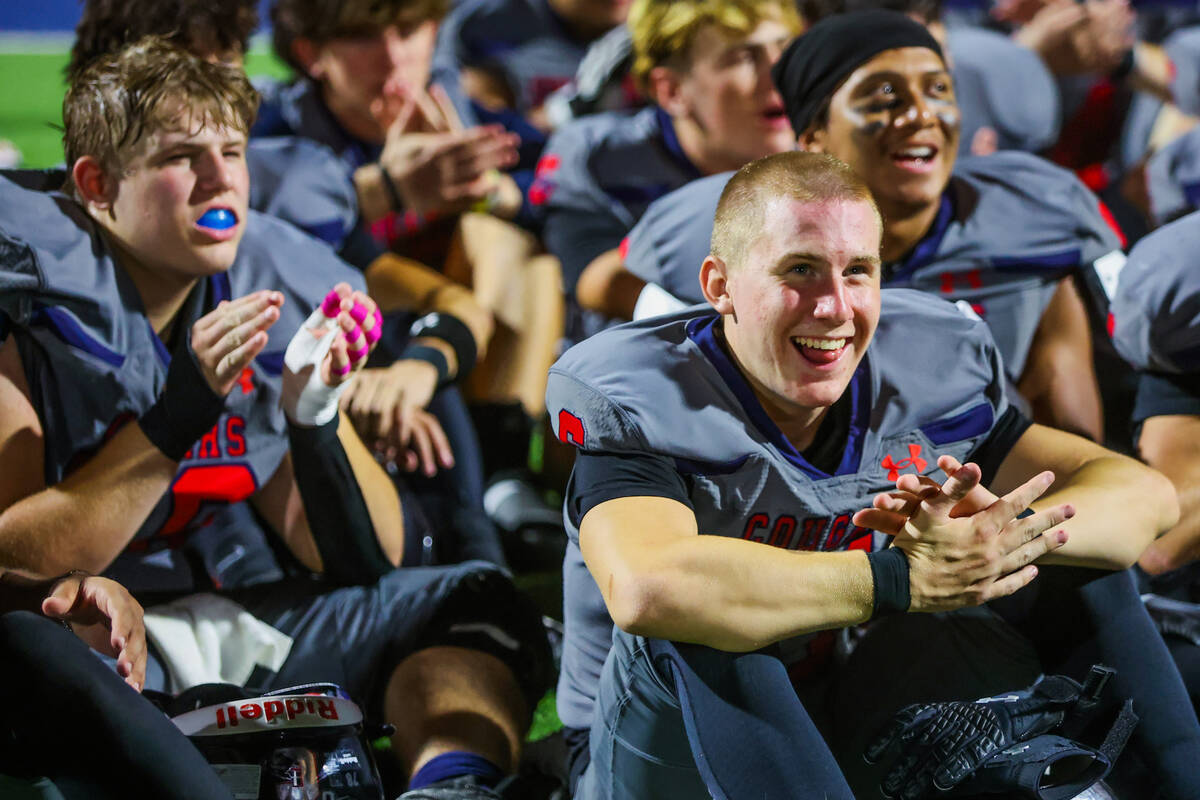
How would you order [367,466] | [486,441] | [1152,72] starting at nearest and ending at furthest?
[367,466], [486,441], [1152,72]

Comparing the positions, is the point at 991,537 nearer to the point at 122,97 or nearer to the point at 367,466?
the point at 367,466

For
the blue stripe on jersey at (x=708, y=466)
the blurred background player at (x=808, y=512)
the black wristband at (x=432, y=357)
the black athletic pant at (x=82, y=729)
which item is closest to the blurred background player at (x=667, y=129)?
the black wristband at (x=432, y=357)

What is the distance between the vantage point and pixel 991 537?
1.46 meters

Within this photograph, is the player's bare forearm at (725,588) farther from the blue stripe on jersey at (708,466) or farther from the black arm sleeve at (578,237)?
the black arm sleeve at (578,237)

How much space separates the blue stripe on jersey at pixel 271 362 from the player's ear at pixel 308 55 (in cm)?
117

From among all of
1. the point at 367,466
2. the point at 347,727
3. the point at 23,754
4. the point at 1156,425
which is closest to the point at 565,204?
the point at 367,466

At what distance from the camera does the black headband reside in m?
2.18

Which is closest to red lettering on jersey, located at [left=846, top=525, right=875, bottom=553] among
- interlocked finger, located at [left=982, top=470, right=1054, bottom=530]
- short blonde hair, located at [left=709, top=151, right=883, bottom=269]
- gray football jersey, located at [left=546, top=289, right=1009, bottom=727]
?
gray football jersey, located at [left=546, top=289, right=1009, bottom=727]

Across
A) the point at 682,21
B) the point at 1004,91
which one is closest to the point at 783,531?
the point at 682,21

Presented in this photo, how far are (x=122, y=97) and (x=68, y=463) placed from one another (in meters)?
0.50

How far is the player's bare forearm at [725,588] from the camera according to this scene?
141 cm

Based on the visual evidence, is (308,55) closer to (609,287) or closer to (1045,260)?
(609,287)

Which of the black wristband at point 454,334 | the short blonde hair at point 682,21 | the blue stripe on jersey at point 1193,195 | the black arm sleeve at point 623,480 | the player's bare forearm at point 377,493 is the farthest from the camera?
the blue stripe on jersey at point 1193,195

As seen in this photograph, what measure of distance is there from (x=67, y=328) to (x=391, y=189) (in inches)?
40.6
